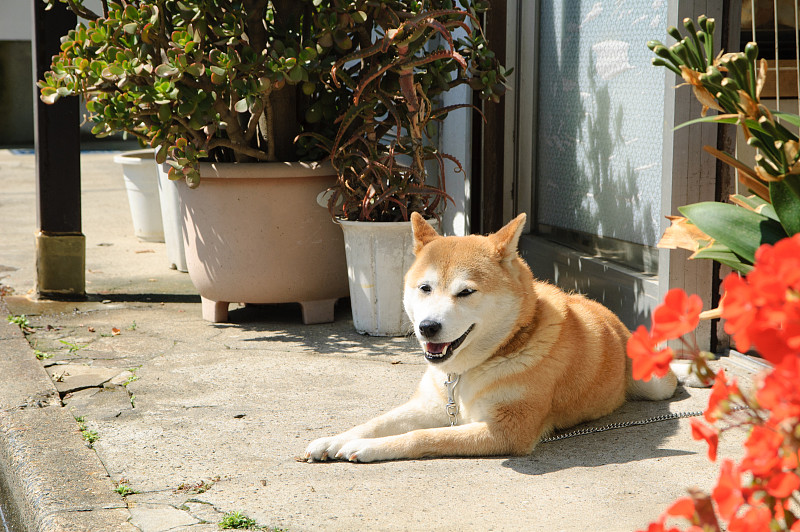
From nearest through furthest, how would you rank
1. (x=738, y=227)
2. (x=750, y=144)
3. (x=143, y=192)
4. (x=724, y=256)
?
(x=750, y=144) → (x=738, y=227) → (x=724, y=256) → (x=143, y=192)

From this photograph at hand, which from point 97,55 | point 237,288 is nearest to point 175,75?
point 97,55

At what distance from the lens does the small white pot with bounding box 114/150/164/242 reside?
608 cm

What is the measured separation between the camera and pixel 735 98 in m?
1.69

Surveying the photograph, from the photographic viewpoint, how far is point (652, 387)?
10.9 feet

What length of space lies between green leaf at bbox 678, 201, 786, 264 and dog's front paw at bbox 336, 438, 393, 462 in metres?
1.31

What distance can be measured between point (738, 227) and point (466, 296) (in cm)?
115

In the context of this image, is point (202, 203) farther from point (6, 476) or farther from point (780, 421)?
point (780, 421)

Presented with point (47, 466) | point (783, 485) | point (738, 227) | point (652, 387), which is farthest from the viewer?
point (652, 387)

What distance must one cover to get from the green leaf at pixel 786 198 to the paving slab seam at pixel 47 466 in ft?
5.65

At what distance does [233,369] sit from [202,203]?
1035 mm

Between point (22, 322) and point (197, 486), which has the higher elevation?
point (22, 322)

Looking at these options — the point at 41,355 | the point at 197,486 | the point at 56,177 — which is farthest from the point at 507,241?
the point at 56,177

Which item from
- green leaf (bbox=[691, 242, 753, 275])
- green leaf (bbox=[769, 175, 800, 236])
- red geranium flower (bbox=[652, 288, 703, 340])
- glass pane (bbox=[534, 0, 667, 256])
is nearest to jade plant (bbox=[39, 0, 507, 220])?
glass pane (bbox=[534, 0, 667, 256])

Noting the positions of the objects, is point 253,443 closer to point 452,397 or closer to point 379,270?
point 452,397
